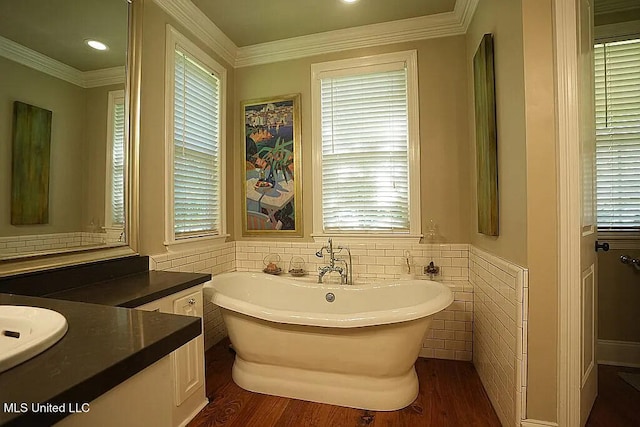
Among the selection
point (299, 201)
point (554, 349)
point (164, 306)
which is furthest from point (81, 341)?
point (299, 201)

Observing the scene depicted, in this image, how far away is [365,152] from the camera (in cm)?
278

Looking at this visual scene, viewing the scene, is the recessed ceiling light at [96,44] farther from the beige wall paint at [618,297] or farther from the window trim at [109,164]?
the beige wall paint at [618,297]

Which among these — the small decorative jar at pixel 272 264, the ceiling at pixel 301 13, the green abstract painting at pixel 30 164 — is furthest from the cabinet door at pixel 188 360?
the ceiling at pixel 301 13

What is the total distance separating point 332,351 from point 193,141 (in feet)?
6.43

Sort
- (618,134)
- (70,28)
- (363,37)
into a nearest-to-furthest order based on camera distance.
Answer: (70,28), (618,134), (363,37)

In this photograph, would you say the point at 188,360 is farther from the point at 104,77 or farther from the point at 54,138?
the point at 104,77

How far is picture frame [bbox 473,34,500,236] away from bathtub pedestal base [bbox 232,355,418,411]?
113 centimetres

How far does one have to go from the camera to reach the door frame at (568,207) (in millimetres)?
1483

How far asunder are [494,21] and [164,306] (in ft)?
8.51

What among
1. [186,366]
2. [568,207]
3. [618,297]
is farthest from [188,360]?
[618,297]

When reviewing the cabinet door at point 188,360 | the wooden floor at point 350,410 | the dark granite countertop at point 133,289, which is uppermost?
the dark granite countertop at point 133,289

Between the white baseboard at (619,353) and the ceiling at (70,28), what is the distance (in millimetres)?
4016

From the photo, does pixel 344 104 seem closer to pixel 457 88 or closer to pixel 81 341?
pixel 457 88

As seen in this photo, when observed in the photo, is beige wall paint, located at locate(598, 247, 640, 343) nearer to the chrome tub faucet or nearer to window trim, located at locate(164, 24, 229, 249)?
the chrome tub faucet
